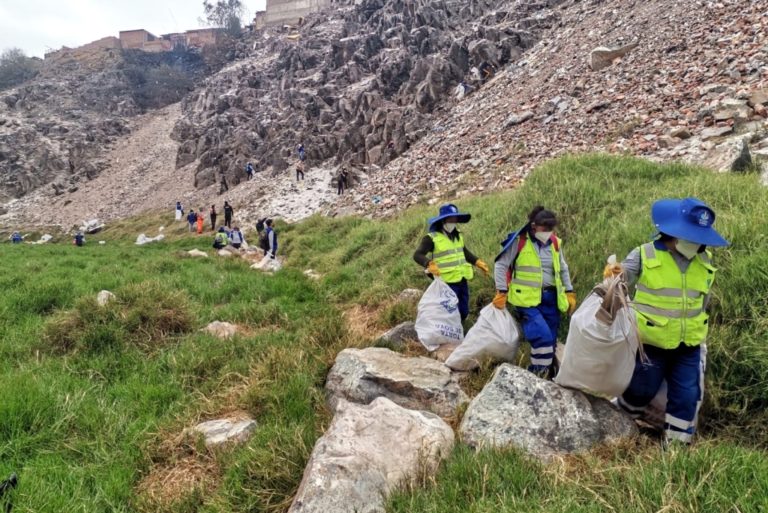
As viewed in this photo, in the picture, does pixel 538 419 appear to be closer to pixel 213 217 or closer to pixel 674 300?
pixel 674 300

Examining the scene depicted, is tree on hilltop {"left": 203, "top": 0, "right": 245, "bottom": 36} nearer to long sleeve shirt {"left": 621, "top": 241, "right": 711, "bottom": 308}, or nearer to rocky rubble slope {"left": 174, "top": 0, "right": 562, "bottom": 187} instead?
rocky rubble slope {"left": 174, "top": 0, "right": 562, "bottom": 187}

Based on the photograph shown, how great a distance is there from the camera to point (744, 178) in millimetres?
5484

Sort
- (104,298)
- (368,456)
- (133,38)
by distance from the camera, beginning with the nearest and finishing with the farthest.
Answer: (368,456) < (104,298) < (133,38)

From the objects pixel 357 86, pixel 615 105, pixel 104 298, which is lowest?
pixel 104 298

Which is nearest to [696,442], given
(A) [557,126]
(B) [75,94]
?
(A) [557,126]

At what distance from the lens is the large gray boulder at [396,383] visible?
11.6ft

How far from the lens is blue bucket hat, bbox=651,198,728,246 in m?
2.80

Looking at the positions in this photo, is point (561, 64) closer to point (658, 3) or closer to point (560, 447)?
point (658, 3)

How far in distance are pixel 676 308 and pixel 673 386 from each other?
1.83ft

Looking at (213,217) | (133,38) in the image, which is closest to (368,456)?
(213,217)

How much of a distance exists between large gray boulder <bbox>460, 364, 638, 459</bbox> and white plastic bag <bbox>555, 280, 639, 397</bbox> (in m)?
0.14

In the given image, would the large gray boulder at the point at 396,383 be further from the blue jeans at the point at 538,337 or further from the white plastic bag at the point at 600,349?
the white plastic bag at the point at 600,349

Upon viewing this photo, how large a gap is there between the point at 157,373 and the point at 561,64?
20.2 m

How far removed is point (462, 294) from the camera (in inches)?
201
